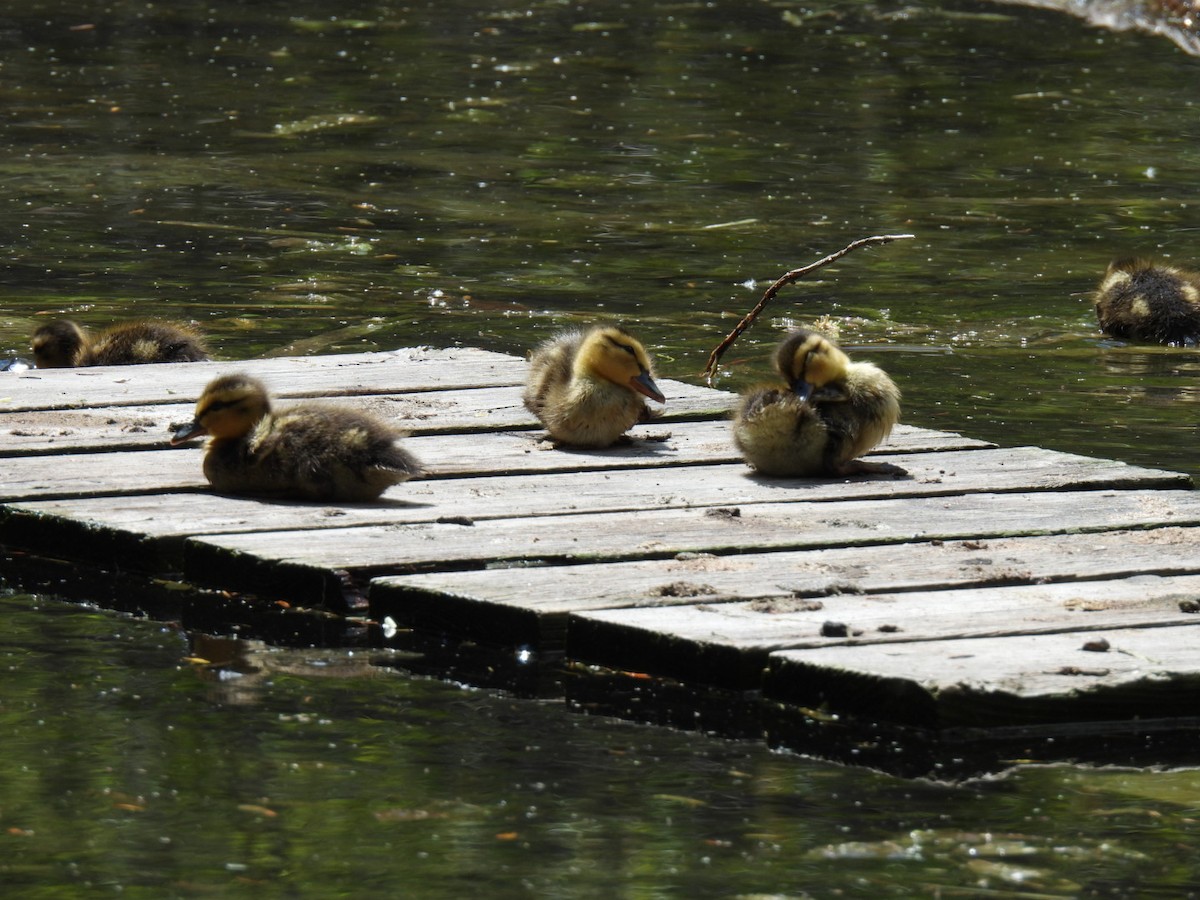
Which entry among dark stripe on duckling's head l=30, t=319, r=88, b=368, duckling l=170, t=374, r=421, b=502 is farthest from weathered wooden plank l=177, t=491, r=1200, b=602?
dark stripe on duckling's head l=30, t=319, r=88, b=368

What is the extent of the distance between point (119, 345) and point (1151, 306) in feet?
16.2

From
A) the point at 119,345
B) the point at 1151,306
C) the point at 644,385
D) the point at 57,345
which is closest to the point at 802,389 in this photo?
the point at 644,385

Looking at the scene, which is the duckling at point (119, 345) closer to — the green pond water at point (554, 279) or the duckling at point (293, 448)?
the green pond water at point (554, 279)

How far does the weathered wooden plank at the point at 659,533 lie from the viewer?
633 cm

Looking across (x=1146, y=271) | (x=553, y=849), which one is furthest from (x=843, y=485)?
(x=1146, y=271)

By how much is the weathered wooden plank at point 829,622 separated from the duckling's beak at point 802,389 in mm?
1414

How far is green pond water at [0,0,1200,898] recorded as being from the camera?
4.61 m

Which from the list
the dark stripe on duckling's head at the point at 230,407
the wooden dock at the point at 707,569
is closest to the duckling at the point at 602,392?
the wooden dock at the point at 707,569

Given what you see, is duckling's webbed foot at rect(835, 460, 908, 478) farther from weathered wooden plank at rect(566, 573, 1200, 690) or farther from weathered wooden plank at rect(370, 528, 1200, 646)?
weathered wooden plank at rect(566, 573, 1200, 690)

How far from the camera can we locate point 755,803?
191 inches

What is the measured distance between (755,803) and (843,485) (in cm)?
272

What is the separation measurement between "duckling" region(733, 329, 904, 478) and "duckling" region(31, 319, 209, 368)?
123 inches

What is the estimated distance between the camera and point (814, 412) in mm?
7473

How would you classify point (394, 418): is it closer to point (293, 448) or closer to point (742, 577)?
point (293, 448)
